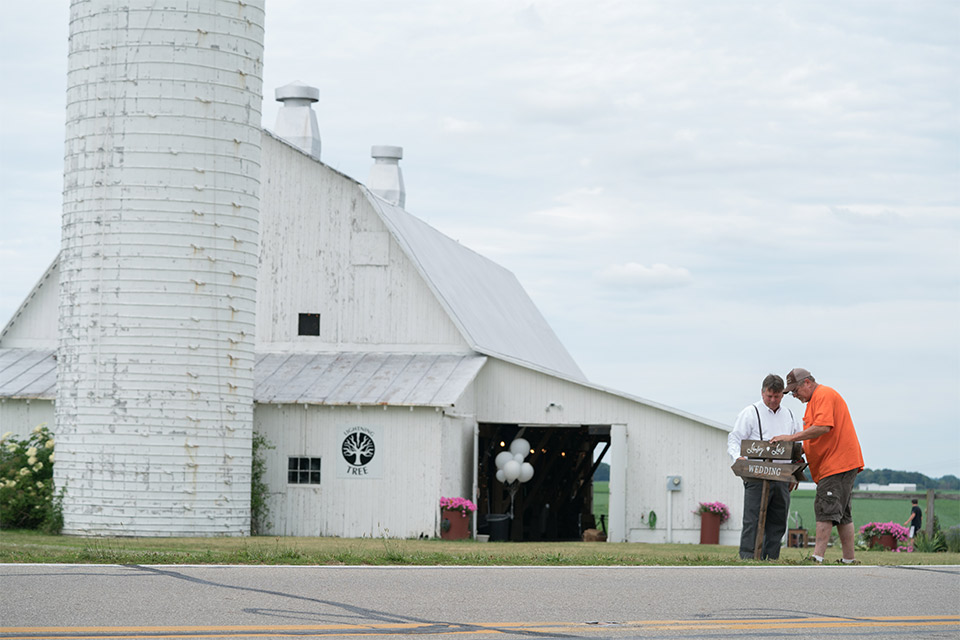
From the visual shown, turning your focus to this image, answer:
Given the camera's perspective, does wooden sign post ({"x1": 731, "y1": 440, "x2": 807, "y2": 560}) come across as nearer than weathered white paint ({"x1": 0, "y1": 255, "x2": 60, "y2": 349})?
Yes

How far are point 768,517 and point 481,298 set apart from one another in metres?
18.5

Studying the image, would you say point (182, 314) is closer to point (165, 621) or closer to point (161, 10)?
point (161, 10)

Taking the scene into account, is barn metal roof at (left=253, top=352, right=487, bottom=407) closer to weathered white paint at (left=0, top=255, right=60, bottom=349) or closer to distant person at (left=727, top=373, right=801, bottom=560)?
weathered white paint at (left=0, top=255, right=60, bottom=349)

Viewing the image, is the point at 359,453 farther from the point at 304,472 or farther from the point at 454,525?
the point at 454,525

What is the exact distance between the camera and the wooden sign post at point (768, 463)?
40.1 feet

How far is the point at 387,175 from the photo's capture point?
118ft

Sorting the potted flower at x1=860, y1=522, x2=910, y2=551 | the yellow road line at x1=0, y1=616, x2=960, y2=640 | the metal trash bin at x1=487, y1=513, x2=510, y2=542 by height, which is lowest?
the metal trash bin at x1=487, y1=513, x2=510, y2=542

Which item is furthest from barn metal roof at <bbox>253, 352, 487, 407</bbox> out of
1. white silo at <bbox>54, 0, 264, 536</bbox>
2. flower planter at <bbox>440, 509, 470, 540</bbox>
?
white silo at <bbox>54, 0, 264, 536</bbox>

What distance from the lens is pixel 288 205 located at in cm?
2598

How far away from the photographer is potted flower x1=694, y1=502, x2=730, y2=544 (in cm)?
2342

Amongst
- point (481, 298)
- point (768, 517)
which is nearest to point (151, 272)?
point (768, 517)

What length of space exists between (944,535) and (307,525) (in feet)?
35.2

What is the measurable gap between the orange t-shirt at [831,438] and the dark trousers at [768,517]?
1.41 feet

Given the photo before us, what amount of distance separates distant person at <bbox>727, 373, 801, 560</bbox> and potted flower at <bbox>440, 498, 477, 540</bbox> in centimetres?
1034
